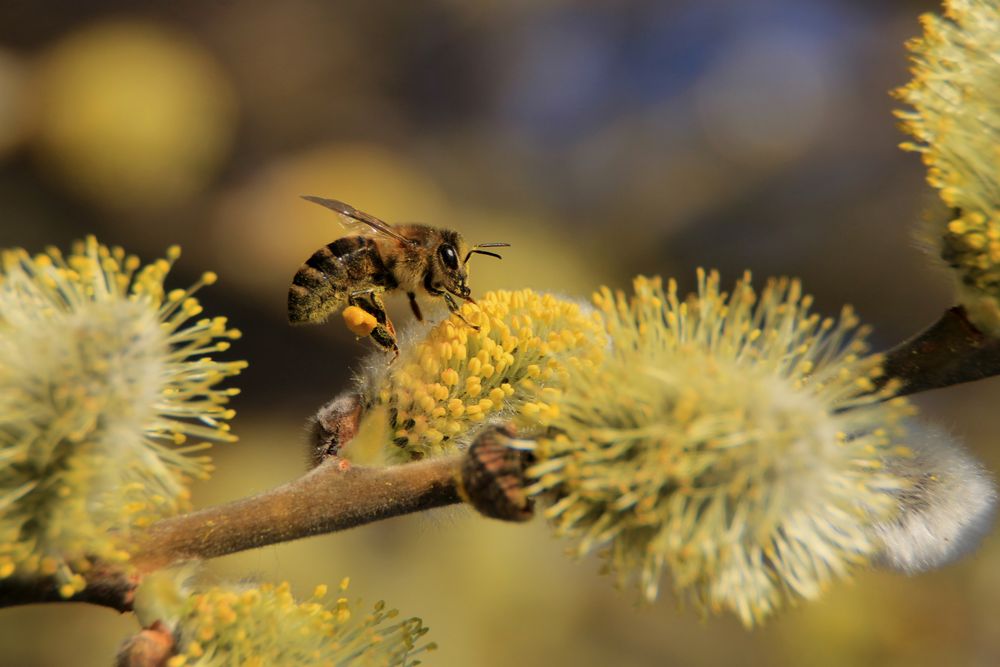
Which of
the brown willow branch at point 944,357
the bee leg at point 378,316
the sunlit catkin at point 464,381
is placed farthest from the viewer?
the bee leg at point 378,316

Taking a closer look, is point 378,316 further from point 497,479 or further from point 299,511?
point 497,479

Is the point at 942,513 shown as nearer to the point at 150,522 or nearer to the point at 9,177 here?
the point at 150,522

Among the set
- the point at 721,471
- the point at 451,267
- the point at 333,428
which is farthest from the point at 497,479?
the point at 451,267

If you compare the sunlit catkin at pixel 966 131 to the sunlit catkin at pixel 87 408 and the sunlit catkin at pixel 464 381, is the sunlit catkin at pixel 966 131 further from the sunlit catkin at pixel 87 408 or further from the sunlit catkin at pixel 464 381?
the sunlit catkin at pixel 87 408

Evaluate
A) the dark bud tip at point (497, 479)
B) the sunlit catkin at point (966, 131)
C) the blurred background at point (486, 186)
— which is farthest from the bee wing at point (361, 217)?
the blurred background at point (486, 186)

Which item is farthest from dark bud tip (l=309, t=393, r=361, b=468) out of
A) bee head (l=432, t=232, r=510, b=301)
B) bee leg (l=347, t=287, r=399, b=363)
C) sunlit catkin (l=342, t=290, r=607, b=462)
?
bee head (l=432, t=232, r=510, b=301)

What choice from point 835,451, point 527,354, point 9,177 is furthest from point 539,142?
point 835,451

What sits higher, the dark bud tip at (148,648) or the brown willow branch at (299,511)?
the brown willow branch at (299,511)

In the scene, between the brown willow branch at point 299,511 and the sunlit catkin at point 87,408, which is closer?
the sunlit catkin at point 87,408

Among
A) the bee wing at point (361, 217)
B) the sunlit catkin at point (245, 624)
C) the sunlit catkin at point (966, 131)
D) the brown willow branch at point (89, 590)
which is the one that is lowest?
the sunlit catkin at point (245, 624)
